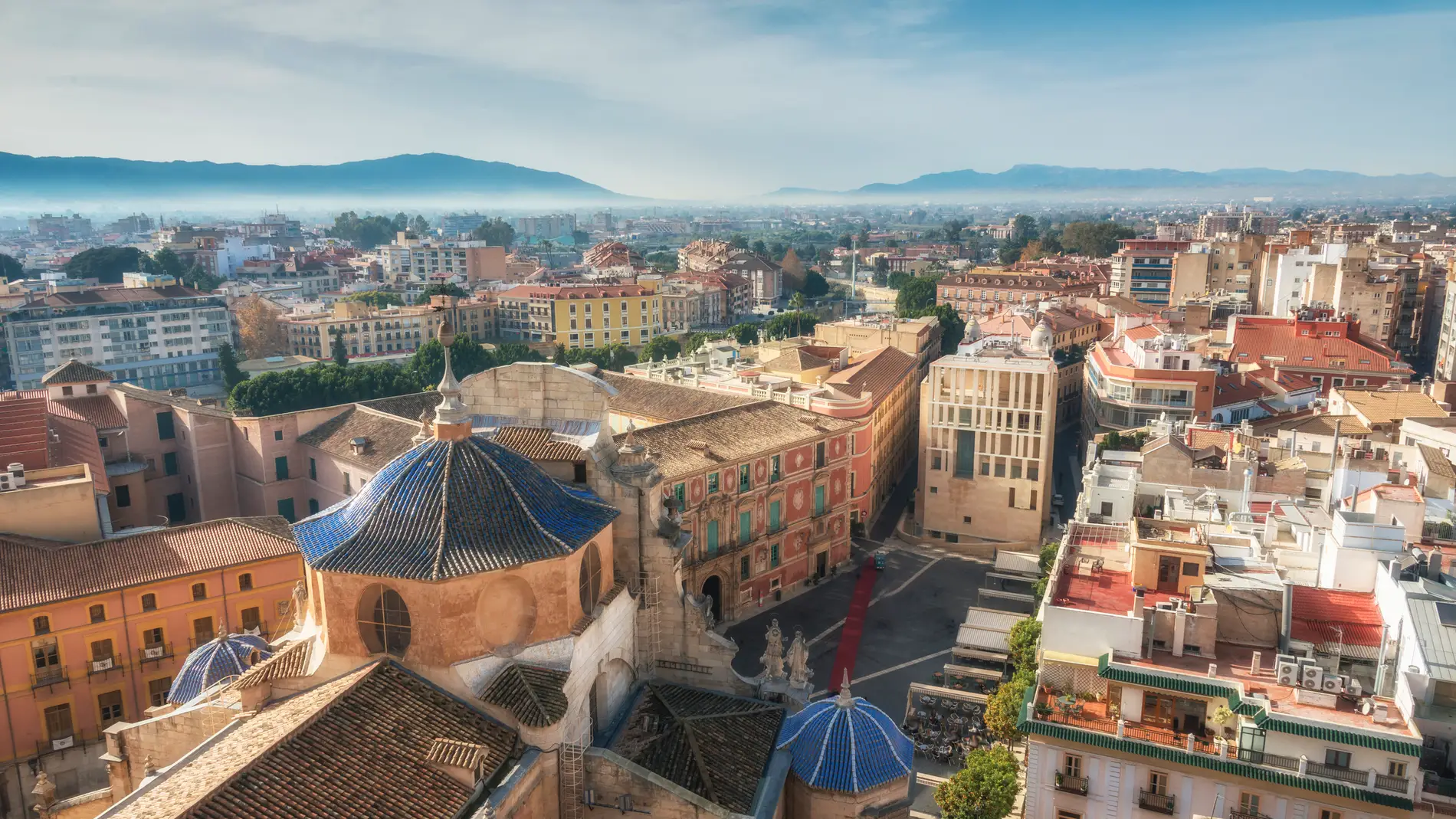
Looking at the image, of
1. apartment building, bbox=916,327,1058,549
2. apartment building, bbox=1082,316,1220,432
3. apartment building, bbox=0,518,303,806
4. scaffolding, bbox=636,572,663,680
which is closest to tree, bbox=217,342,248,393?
apartment building, bbox=0,518,303,806

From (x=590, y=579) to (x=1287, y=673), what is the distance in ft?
61.3

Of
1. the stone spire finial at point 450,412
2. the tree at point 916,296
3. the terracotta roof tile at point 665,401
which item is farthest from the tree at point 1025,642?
the tree at point 916,296

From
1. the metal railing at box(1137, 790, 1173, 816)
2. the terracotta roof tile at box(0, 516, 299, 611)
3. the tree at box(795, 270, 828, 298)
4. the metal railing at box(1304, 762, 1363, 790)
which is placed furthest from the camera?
the tree at box(795, 270, 828, 298)

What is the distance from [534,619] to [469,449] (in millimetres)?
4198

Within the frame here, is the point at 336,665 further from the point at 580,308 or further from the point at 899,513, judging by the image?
the point at 580,308

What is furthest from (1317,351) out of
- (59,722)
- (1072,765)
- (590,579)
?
(59,722)

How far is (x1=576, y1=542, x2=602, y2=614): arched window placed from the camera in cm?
2283

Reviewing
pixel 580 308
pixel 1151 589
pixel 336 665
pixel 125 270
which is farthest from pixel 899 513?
pixel 125 270

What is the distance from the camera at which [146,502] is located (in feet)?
180

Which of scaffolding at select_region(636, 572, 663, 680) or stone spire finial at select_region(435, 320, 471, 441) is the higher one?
stone spire finial at select_region(435, 320, 471, 441)

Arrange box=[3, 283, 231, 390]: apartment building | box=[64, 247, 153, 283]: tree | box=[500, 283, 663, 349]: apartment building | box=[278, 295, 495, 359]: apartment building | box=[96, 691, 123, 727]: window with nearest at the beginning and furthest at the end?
box=[96, 691, 123, 727]: window
box=[3, 283, 231, 390]: apartment building
box=[278, 295, 495, 359]: apartment building
box=[500, 283, 663, 349]: apartment building
box=[64, 247, 153, 283]: tree

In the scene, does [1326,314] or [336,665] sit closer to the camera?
[336,665]

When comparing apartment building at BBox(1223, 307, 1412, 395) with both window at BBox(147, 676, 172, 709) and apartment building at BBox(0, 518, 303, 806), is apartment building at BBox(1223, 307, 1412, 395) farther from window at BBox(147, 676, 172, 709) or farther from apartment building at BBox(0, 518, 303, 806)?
window at BBox(147, 676, 172, 709)

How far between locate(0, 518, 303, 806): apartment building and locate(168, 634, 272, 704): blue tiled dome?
50.0 inches
